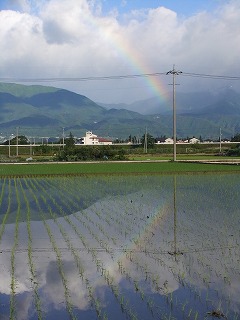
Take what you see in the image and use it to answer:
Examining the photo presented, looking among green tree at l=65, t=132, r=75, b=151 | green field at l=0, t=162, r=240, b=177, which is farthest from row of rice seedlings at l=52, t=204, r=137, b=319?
green tree at l=65, t=132, r=75, b=151

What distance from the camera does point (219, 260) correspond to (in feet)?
23.0

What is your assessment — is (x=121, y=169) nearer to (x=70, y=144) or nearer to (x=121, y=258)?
(x=121, y=258)

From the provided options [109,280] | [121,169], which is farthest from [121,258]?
[121,169]

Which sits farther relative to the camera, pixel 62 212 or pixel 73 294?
pixel 62 212

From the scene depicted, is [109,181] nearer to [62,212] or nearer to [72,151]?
[62,212]

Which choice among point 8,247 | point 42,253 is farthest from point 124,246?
point 8,247

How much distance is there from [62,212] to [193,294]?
23.2 feet

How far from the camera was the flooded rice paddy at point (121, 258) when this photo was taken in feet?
17.1

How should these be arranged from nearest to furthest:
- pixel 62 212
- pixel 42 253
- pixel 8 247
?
pixel 42 253 < pixel 8 247 < pixel 62 212

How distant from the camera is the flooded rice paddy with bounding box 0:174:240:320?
5.23 metres

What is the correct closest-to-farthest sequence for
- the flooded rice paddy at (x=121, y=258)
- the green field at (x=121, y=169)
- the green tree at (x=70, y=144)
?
the flooded rice paddy at (x=121, y=258), the green field at (x=121, y=169), the green tree at (x=70, y=144)

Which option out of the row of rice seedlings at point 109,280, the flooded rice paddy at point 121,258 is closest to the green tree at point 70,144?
the flooded rice paddy at point 121,258

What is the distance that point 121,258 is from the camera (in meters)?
7.22

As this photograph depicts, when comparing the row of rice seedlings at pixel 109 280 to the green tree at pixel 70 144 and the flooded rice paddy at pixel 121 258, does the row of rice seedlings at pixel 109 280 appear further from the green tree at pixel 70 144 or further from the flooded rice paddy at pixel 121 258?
the green tree at pixel 70 144
